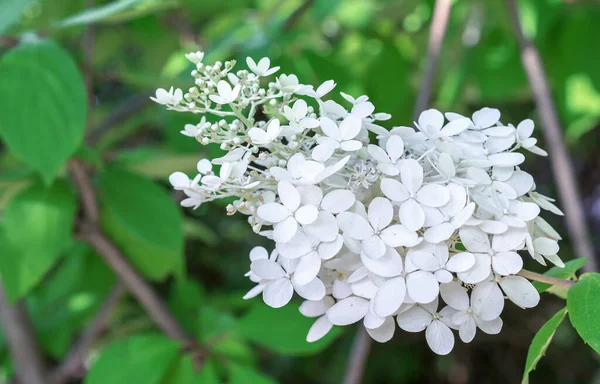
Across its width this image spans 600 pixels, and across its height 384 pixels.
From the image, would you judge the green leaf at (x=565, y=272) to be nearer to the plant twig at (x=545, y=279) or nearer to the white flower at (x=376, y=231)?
the plant twig at (x=545, y=279)

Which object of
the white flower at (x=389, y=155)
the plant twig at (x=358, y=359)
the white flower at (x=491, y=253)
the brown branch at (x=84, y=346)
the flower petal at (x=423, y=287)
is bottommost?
the brown branch at (x=84, y=346)

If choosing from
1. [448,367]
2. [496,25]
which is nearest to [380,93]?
[496,25]

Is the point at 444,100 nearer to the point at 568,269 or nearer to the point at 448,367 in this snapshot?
the point at 568,269

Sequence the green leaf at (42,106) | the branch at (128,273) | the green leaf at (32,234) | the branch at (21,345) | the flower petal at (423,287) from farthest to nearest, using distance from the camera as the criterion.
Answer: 1. the branch at (21,345)
2. the branch at (128,273)
3. the green leaf at (32,234)
4. the green leaf at (42,106)
5. the flower petal at (423,287)

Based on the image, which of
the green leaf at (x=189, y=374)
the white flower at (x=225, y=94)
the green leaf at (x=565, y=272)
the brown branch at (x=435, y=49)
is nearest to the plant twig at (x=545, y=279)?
the green leaf at (x=565, y=272)

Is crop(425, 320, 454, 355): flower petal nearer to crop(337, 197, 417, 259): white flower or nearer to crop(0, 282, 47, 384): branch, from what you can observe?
crop(337, 197, 417, 259): white flower

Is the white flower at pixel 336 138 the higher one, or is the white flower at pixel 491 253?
the white flower at pixel 336 138

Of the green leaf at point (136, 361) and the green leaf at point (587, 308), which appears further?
the green leaf at point (136, 361)

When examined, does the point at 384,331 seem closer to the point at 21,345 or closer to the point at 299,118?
the point at 299,118

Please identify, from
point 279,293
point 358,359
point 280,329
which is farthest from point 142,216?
point 279,293
